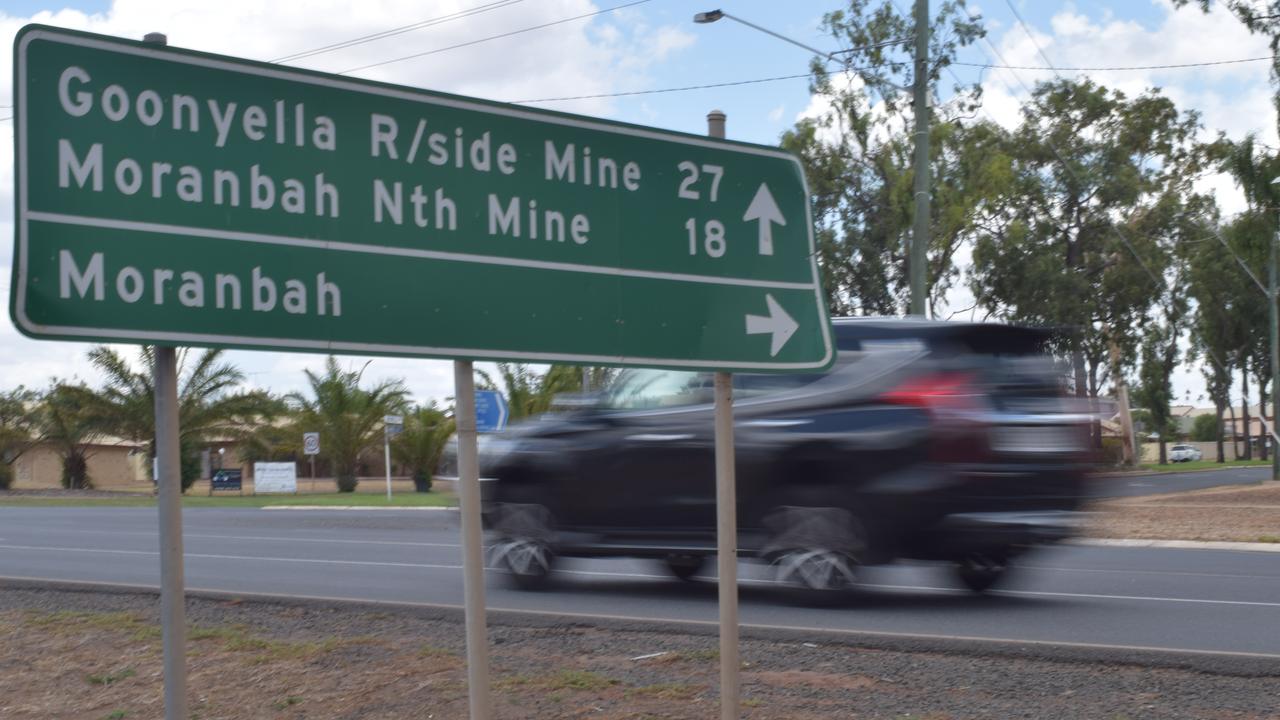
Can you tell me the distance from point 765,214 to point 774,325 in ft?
1.28

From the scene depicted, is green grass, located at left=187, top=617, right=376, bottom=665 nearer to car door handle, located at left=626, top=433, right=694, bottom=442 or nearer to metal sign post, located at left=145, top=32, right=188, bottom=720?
car door handle, located at left=626, top=433, right=694, bottom=442

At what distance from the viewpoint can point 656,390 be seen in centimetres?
1084

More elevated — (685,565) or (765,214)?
(765,214)

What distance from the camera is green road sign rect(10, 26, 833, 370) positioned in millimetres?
3500

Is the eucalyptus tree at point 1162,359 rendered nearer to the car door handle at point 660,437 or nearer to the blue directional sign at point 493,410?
the blue directional sign at point 493,410

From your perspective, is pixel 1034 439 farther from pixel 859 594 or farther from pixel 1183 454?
pixel 1183 454

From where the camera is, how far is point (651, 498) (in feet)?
35.2

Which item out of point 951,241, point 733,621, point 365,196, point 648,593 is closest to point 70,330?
point 365,196

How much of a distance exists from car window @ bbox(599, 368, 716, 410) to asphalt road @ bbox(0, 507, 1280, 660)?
149 centimetres

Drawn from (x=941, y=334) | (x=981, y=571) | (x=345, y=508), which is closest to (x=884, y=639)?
(x=941, y=334)

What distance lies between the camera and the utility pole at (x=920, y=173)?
65.3 ft

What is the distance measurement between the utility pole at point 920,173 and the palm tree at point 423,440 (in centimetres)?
2669

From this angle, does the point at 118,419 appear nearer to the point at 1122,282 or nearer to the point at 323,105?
the point at 1122,282

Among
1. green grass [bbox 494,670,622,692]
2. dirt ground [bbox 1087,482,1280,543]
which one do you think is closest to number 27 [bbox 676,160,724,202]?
green grass [bbox 494,670,622,692]
